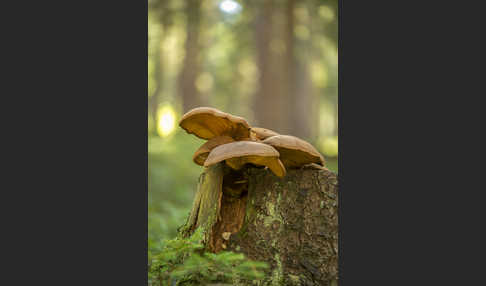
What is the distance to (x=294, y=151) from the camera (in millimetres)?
2775

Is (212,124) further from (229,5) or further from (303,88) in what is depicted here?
(303,88)

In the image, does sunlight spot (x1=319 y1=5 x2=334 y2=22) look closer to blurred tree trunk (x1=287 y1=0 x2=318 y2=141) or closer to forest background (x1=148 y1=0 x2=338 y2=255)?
forest background (x1=148 y1=0 x2=338 y2=255)

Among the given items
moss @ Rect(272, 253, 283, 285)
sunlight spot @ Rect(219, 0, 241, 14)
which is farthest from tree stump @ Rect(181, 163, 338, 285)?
sunlight spot @ Rect(219, 0, 241, 14)

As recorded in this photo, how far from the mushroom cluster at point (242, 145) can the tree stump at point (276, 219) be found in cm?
14

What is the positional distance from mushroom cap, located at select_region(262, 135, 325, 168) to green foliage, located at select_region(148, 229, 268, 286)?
0.84 m

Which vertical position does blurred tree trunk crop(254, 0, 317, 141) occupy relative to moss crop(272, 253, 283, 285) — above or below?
above

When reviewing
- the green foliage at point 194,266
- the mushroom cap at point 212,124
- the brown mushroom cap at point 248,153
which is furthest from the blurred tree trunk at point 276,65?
the green foliage at point 194,266

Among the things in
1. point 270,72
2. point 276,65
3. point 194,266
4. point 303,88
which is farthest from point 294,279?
point 303,88

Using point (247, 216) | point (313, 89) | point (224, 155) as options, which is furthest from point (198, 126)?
point (313, 89)

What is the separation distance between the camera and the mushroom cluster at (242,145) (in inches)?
98.0

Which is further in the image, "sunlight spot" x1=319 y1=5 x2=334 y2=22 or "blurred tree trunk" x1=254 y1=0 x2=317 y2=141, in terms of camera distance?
"blurred tree trunk" x1=254 y1=0 x2=317 y2=141

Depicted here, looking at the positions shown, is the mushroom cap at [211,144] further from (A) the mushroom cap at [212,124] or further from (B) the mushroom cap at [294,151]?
(B) the mushroom cap at [294,151]

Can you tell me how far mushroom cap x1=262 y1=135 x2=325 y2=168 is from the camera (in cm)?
270
